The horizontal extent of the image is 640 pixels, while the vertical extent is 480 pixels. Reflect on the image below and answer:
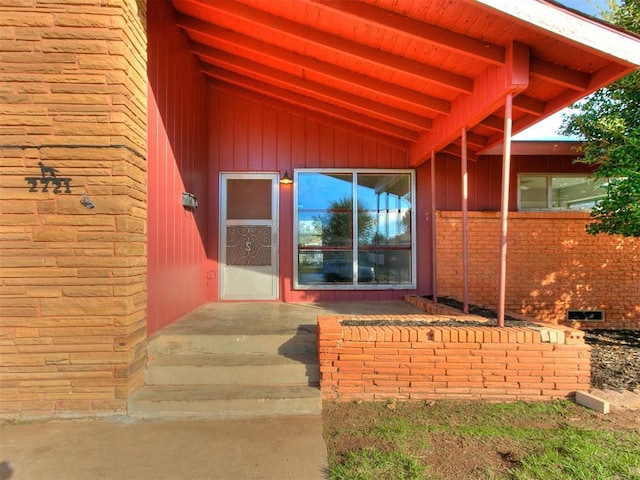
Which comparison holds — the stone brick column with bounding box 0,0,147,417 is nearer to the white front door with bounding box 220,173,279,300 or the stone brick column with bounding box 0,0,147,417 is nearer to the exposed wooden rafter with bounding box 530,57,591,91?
the white front door with bounding box 220,173,279,300

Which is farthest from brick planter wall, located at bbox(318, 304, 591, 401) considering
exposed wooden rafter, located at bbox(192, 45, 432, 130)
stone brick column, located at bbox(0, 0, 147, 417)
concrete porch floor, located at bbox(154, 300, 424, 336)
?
exposed wooden rafter, located at bbox(192, 45, 432, 130)

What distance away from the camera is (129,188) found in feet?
11.0

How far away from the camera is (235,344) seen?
4023mm

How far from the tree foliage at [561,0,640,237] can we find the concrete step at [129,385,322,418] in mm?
4814

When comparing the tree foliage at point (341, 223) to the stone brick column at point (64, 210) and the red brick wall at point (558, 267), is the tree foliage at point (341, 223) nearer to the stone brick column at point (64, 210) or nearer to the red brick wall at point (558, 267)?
the red brick wall at point (558, 267)

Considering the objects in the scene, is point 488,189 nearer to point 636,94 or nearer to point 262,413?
point 636,94

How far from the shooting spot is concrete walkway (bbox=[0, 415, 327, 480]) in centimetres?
242

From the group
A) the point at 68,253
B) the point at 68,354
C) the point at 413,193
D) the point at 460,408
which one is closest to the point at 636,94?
the point at 413,193

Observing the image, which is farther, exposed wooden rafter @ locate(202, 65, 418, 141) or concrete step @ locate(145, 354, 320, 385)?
exposed wooden rafter @ locate(202, 65, 418, 141)

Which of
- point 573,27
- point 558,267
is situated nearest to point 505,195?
point 573,27

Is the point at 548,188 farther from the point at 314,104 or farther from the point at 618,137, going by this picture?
the point at 314,104

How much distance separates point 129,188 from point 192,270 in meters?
2.54

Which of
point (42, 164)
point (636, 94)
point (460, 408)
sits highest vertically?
point (636, 94)

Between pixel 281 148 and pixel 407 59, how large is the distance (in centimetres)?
293
